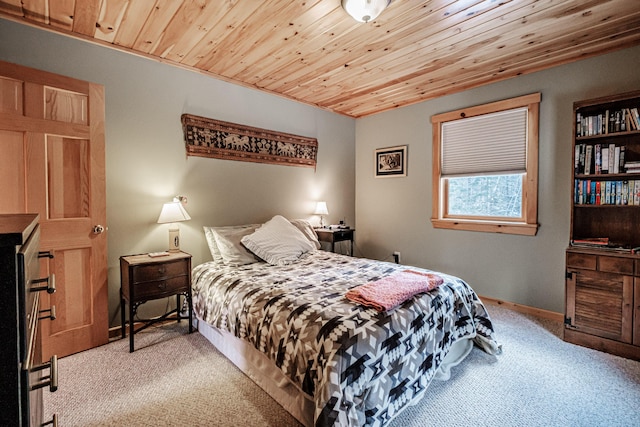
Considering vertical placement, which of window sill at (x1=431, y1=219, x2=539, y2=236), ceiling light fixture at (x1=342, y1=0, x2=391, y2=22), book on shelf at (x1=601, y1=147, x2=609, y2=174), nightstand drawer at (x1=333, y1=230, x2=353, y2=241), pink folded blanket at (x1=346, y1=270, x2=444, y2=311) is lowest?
pink folded blanket at (x1=346, y1=270, x2=444, y2=311)

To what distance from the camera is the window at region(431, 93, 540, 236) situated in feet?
10.6

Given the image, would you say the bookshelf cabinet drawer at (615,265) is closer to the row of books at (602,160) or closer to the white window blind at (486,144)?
the row of books at (602,160)

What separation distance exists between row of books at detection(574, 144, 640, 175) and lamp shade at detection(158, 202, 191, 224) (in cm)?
361

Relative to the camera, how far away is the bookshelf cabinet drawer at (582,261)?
246 cm

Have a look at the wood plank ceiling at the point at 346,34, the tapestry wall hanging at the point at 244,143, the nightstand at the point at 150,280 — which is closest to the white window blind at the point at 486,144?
the wood plank ceiling at the point at 346,34

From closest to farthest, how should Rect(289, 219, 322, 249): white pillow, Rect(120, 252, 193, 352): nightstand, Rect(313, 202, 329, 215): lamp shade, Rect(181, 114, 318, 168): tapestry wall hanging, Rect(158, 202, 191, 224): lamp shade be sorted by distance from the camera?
1. Rect(120, 252, 193, 352): nightstand
2. Rect(158, 202, 191, 224): lamp shade
3. Rect(181, 114, 318, 168): tapestry wall hanging
4. Rect(289, 219, 322, 249): white pillow
5. Rect(313, 202, 329, 215): lamp shade

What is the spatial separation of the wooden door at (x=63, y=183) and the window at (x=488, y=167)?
3743 millimetres

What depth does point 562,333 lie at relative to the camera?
273 cm

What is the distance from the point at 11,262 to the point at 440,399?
2161mm

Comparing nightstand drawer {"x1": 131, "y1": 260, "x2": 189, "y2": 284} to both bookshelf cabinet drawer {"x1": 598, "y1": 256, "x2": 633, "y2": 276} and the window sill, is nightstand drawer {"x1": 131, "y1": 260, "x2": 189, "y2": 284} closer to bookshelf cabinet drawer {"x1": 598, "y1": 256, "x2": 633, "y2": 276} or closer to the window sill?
the window sill

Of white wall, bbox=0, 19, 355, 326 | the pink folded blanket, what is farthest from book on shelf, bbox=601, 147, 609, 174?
white wall, bbox=0, 19, 355, 326

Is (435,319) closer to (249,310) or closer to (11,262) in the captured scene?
(249,310)

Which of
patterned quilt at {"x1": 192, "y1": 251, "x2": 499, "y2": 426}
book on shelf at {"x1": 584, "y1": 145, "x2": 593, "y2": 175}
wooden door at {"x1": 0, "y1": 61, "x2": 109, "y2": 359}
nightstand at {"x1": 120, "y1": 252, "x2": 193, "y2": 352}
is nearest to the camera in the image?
patterned quilt at {"x1": 192, "y1": 251, "x2": 499, "y2": 426}

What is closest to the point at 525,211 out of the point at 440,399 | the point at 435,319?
the point at 435,319
